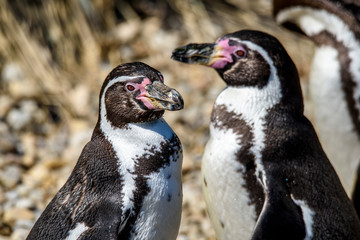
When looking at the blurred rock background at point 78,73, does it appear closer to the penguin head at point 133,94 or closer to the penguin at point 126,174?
the penguin at point 126,174

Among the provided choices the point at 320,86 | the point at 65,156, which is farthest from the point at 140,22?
the point at 320,86

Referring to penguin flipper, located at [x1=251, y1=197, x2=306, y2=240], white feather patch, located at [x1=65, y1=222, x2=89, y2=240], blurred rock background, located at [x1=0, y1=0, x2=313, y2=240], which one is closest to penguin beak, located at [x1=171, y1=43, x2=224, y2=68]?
penguin flipper, located at [x1=251, y1=197, x2=306, y2=240]

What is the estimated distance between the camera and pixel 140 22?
6.88 m

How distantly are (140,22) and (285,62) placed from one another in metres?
3.63

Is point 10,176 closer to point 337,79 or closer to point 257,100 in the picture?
point 257,100

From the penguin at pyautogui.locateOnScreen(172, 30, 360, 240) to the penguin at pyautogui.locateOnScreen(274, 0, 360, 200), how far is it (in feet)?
3.18

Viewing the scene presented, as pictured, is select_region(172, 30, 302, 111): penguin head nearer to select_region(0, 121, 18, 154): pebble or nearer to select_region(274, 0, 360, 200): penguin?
select_region(274, 0, 360, 200): penguin

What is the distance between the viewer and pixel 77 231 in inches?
115

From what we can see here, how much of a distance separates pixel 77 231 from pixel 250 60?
4.23 ft

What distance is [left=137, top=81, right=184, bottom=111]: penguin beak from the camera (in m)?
3.00

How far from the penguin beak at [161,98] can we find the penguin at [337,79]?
1704mm

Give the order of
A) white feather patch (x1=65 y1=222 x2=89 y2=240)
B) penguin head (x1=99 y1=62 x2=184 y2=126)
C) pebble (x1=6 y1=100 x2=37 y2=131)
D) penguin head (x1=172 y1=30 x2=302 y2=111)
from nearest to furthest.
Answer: white feather patch (x1=65 y1=222 x2=89 y2=240) → penguin head (x1=99 y1=62 x2=184 y2=126) → penguin head (x1=172 y1=30 x2=302 y2=111) → pebble (x1=6 y1=100 x2=37 y2=131)

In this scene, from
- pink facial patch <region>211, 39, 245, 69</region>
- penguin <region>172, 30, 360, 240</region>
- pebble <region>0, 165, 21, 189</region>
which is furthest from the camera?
pebble <region>0, 165, 21, 189</region>

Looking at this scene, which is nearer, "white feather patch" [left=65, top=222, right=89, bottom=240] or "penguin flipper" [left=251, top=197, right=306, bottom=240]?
"white feather patch" [left=65, top=222, right=89, bottom=240]
